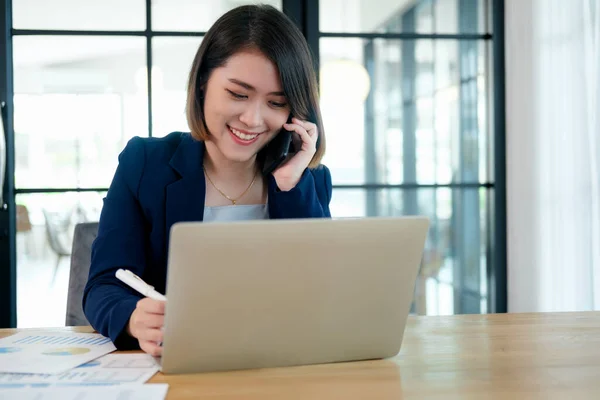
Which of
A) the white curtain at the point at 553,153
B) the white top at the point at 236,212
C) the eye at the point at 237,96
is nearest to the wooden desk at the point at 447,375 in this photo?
the white top at the point at 236,212

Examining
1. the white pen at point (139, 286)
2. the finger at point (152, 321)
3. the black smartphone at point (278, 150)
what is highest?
the black smartphone at point (278, 150)

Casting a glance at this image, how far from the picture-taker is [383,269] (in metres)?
1.08

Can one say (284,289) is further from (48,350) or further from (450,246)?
(450,246)

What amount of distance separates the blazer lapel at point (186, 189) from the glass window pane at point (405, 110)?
203cm

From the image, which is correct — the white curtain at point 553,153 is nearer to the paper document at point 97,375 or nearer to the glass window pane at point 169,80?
the glass window pane at point 169,80

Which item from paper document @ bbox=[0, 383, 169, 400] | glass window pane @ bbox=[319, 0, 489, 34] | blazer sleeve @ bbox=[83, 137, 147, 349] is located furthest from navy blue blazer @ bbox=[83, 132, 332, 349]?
glass window pane @ bbox=[319, 0, 489, 34]

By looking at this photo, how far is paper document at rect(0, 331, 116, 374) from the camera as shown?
1.11m

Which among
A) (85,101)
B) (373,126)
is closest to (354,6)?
(373,126)

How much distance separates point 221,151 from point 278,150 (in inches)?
6.4

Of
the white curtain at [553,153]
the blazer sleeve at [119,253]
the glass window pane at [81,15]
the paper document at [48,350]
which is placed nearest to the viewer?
A: the paper document at [48,350]

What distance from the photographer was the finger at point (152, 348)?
118cm

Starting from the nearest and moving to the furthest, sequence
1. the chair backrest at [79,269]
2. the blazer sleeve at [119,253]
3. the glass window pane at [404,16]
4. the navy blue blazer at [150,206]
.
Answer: the blazer sleeve at [119,253]
the navy blue blazer at [150,206]
the chair backrest at [79,269]
the glass window pane at [404,16]

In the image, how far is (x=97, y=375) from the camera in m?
1.07

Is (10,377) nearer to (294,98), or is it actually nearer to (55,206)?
(294,98)
